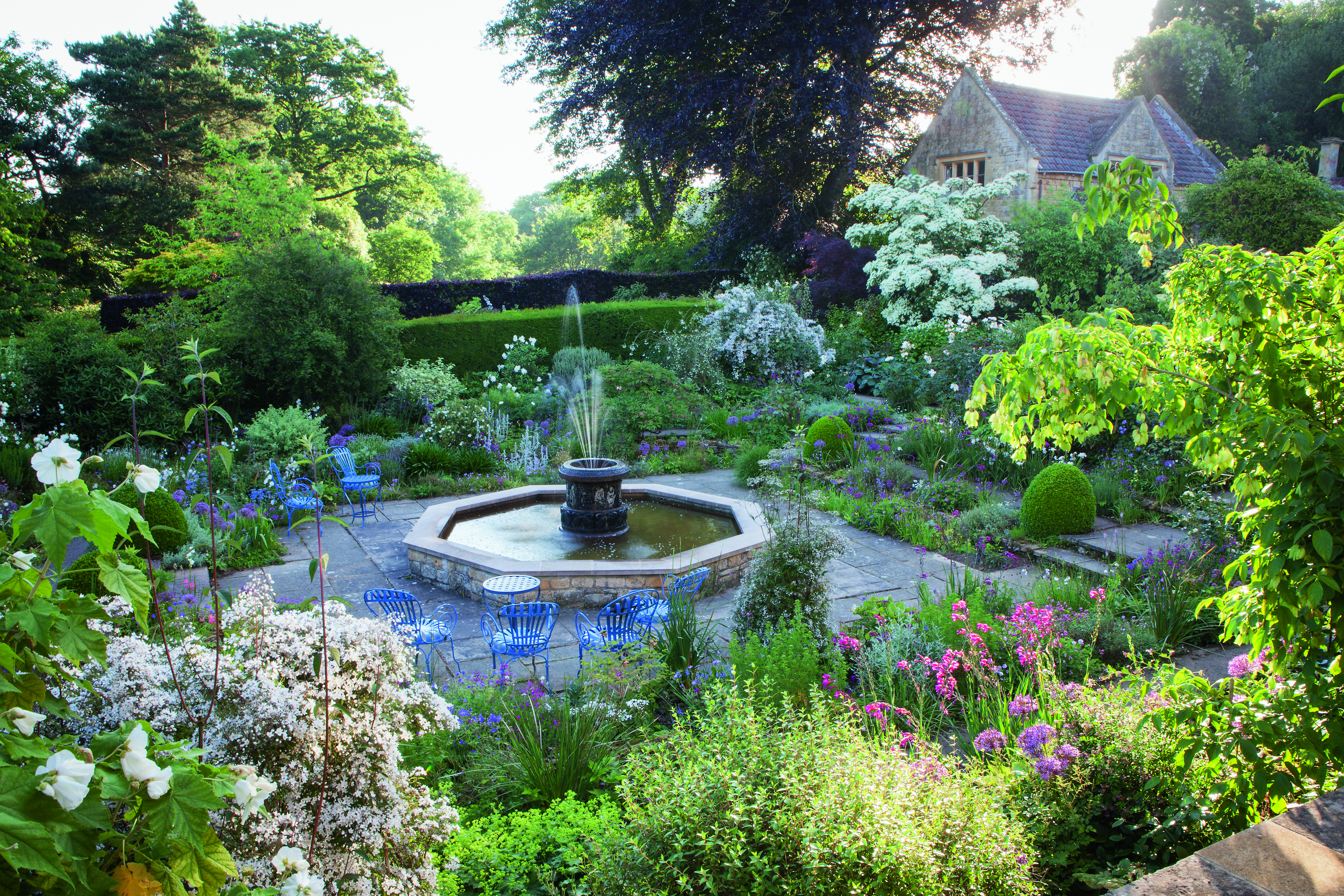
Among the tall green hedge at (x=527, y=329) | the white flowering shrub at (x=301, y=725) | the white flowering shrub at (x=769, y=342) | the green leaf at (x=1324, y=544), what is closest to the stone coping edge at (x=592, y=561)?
the white flowering shrub at (x=301, y=725)

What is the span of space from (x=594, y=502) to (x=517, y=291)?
11.8 metres

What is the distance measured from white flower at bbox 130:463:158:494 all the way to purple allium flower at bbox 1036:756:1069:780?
3060mm

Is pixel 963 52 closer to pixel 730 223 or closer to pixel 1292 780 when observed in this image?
pixel 730 223

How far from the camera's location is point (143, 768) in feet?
3.85

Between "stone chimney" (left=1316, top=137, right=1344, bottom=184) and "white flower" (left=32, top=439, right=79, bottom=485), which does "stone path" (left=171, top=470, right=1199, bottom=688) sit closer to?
"white flower" (left=32, top=439, right=79, bottom=485)

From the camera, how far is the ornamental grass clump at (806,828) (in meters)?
2.29

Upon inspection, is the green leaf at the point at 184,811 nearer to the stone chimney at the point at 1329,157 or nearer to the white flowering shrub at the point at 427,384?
the white flowering shrub at the point at 427,384

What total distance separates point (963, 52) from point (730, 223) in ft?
24.5

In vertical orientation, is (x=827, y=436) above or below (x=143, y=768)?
below

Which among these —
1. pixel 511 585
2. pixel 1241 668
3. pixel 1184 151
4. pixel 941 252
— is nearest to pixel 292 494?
pixel 511 585

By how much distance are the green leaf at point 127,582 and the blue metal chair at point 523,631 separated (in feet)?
10.6

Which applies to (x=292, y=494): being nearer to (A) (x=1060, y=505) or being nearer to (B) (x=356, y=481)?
(B) (x=356, y=481)

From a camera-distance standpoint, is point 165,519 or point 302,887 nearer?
point 302,887

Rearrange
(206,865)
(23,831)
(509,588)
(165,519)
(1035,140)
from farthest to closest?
1. (1035,140)
2. (165,519)
3. (509,588)
4. (206,865)
5. (23,831)
